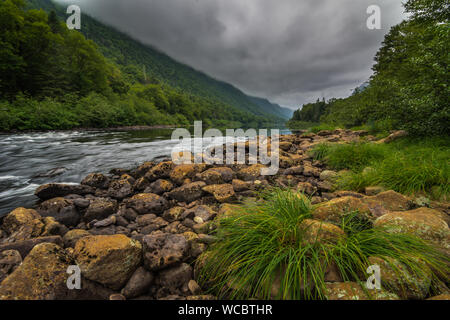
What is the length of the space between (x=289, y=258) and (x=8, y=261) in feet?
8.47

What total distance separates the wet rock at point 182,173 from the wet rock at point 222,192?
33.8 inches

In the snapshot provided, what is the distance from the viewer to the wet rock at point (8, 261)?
1562 mm

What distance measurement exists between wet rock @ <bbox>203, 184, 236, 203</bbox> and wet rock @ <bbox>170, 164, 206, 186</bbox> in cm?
A: 86

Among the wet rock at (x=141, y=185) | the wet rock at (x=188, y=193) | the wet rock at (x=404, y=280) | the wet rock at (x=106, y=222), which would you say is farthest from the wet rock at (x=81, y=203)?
the wet rock at (x=404, y=280)

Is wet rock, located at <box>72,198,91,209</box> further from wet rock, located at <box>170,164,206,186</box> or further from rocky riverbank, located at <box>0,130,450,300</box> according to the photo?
wet rock, located at <box>170,164,206,186</box>

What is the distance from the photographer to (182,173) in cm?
414

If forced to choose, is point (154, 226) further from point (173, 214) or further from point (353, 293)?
point (353, 293)

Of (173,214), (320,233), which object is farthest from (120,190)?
(320,233)

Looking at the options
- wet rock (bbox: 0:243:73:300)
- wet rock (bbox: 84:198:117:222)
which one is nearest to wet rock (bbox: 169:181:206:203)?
wet rock (bbox: 84:198:117:222)

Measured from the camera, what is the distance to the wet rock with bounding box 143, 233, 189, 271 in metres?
1.67

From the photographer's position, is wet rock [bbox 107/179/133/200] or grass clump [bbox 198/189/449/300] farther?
wet rock [bbox 107/179/133/200]

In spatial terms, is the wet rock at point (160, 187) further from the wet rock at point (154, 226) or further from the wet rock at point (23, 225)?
the wet rock at point (23, 225)

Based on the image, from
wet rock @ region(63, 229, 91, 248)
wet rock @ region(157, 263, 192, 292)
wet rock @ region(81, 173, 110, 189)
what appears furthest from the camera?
wet rock @ region(81, 173, 110, 189)
